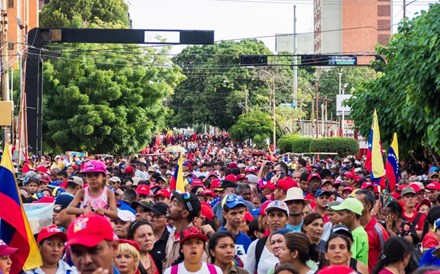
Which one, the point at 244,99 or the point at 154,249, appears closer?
the point at 154,249

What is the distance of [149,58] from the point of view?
215 ft

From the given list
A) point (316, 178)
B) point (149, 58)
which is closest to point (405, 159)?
point (316, 178)

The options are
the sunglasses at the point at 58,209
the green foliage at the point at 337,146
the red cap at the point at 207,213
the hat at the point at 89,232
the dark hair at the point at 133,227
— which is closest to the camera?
the hat at the point at 89,232

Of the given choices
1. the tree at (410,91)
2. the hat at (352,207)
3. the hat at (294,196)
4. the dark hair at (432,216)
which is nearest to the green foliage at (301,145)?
the tree at (410,91)

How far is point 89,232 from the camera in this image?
17.7 ft

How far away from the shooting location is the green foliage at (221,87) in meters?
101

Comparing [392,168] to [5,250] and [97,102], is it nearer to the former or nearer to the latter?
[5,250]

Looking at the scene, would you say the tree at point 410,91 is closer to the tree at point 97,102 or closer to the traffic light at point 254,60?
the traffic light at point 254,60

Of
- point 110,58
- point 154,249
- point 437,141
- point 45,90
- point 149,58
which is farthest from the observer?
point 149,58

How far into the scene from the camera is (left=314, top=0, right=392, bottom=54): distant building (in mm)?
127562

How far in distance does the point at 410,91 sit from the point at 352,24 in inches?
4101

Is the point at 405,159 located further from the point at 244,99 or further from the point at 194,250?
the point at 244,99

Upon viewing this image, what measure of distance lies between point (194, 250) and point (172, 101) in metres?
100

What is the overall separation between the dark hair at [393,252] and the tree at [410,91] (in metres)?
13.4
